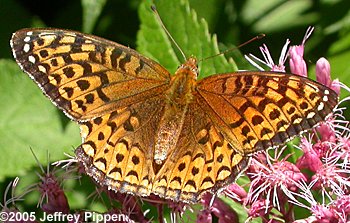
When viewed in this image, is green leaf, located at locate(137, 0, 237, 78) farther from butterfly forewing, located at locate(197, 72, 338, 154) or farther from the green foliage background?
butterfly forewing, located at locate(197, 72, 338, 154)

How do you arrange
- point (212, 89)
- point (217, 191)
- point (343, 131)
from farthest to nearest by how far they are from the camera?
point (343, 131) < point (212, 89) < point (217, 191)

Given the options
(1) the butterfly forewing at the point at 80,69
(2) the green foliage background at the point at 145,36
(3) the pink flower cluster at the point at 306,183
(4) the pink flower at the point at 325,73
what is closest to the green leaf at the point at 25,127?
(2) the green foliage background at the point at 145,36

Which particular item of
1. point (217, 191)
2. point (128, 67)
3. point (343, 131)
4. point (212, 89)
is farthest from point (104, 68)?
point (343, 131)

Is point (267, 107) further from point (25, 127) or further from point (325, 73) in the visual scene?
point (25, 127)

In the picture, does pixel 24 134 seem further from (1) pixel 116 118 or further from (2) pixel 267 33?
(2) pixel 267 33

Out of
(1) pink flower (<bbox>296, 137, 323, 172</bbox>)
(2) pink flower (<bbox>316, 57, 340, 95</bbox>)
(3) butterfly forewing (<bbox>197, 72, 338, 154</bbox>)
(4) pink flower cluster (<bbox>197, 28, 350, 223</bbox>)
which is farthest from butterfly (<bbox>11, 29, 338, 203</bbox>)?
(2) pink flower (<bbox>316, 57, 340, 95</bbox>)

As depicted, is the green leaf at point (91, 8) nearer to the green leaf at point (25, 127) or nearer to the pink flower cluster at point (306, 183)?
the green leaf at point (25, 127)
